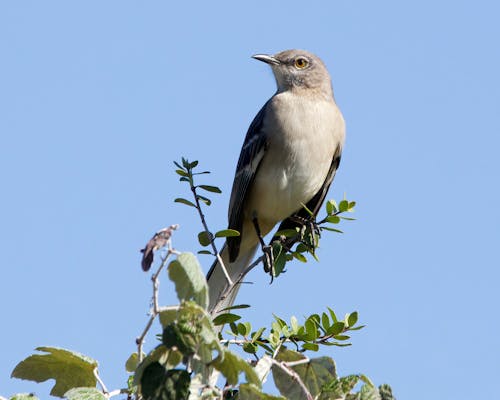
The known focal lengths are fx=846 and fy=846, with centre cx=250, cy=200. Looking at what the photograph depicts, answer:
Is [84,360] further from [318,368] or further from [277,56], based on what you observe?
[277,56]

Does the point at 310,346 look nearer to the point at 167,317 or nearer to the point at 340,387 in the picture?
the point at 340,387

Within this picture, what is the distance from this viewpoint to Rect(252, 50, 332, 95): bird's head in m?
7.70

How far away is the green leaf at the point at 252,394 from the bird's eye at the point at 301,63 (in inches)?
217

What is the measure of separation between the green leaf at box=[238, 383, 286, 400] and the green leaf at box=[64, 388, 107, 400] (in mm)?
→ 493

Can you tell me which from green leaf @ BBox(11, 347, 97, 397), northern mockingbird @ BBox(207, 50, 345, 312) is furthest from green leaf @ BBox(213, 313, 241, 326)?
northern mockingbird @ BBox(207, 50, 345, 312)

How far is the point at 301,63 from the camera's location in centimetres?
792

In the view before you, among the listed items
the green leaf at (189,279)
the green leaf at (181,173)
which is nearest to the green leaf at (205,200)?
the green leaf at (181,173)

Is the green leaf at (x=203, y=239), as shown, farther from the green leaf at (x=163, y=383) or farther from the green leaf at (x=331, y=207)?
the green leaf at (x=163, y=383)

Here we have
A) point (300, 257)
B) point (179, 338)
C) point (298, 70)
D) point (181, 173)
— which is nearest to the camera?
point (179, 338)

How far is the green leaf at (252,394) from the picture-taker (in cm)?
264

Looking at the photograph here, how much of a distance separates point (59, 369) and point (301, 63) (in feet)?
17.2

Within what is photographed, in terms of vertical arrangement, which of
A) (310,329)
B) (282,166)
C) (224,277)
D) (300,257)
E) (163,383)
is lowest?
(163,383)

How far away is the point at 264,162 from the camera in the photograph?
22.9 feet

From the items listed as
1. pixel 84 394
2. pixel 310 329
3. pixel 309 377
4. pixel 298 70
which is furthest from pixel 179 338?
pixel 298 70
